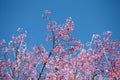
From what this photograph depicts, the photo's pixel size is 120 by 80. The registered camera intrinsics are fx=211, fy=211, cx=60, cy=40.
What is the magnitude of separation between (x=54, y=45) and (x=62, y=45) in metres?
0.59

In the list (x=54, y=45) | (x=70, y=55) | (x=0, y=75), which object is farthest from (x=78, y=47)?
(x=0, y=75)

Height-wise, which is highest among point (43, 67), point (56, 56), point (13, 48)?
point (13, 48)

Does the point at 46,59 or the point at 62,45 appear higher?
the point at 62,45

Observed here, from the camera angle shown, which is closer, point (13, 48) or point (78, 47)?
point (78, 47)

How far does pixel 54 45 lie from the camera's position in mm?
14320

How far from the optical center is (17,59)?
16531mm

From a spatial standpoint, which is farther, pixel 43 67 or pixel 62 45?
pixel 62 45

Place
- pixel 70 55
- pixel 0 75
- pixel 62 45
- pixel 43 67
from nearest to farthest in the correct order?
1. pixel 43 67
2. pixel 62 45
3. pixel 70 55
4. pixel 0 75

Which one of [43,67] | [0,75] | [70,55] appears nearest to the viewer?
[43,67]

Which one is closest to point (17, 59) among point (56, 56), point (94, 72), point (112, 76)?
point (56, 56)

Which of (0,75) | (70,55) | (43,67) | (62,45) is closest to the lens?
(43,67)

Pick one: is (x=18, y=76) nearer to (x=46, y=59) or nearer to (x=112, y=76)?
(x=46, y=59)

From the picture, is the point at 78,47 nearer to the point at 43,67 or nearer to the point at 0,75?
the point at 43,67

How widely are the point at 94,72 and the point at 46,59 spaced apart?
485 cm
